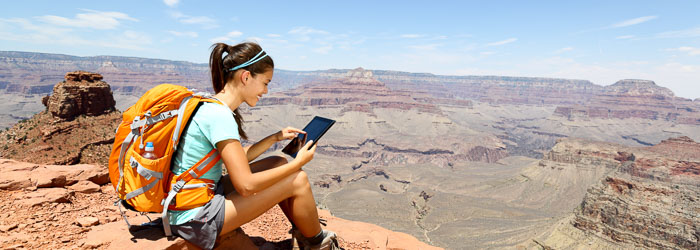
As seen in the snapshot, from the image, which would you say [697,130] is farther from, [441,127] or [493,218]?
[493,218]

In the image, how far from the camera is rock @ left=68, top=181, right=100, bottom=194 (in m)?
6.36

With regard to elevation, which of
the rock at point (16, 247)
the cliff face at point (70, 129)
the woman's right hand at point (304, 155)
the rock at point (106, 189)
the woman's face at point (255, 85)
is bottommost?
the cliff face at point (70, 129)

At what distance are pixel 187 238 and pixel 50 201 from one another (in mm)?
3780

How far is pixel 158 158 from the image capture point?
2.92m

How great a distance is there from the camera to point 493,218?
5362cm

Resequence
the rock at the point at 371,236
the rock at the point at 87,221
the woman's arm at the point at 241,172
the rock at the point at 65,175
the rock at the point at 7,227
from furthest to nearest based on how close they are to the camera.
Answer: the rock at the point at 65,175
the rock at the point at 371,236
the rock at the point at 87,221
the rock at the point at 7,227
the woman's arm at the point at 241,172

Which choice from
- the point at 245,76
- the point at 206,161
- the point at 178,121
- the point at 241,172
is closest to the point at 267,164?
the point at 206,161

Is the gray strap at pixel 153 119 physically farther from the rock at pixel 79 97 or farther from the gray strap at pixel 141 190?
the rock at pixel 79 97

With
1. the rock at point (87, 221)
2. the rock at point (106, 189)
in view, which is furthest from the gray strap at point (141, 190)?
the rock at point (106, 189)

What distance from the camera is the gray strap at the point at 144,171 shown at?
114 inches

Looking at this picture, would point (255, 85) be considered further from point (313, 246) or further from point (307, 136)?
point (313, 246)

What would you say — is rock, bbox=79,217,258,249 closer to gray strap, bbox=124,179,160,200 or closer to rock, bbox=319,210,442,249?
gray strap, bbox=124,179,160,200

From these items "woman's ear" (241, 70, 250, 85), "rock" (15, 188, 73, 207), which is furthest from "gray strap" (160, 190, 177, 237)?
"rock" (15, 188, 73, 207)

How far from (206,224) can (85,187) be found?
5.13 metres
